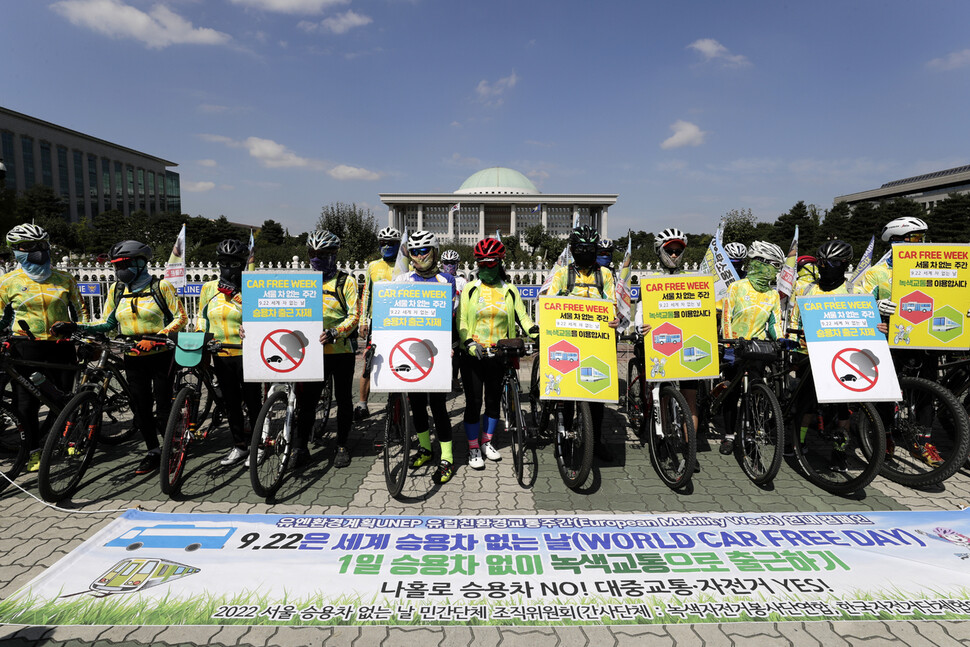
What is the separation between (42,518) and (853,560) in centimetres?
573

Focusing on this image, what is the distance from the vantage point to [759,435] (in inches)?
170

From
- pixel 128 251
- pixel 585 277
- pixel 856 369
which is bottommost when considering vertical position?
pixel 856 369

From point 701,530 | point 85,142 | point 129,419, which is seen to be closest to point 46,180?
point 85,142

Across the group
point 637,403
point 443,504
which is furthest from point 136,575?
point 637,403

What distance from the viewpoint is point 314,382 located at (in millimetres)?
4598

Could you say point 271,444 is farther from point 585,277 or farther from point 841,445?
point 841,445

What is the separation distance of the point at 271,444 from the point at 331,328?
42.9 inches

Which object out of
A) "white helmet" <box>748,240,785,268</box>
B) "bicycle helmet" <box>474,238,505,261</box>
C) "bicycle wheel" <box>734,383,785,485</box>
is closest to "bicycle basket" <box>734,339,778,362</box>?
"bicycle wheel" <box>734,383,785,485</box>

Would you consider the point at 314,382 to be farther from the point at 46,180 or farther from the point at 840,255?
the point at 46,180

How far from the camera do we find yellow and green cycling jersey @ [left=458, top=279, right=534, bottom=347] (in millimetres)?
4324

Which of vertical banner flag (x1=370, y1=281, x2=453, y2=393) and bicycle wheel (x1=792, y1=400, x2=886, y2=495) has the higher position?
vertical banner flag (x1=370, y1=281, x2=453, y2=393)

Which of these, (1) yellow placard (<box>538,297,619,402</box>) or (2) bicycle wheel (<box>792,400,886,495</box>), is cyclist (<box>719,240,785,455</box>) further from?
(1) yellow placard (<box>538,297,619,402</box>)

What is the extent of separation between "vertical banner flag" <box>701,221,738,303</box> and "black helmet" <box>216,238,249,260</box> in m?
4.56

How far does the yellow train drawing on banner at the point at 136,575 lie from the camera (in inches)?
112
